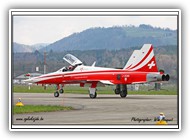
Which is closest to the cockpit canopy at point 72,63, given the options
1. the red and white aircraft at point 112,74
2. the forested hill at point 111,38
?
the red and white aircraft at point 112,74

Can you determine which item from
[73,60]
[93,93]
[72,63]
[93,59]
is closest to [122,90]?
[93,93]

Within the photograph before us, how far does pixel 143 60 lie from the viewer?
109ft

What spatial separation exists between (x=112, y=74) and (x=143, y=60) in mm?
Result: 3617

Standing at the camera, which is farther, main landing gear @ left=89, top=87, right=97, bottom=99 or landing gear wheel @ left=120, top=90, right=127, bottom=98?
landing gear wheel @ left=120, top=90, right=127, bottom=98

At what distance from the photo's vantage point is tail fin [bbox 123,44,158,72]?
104ft

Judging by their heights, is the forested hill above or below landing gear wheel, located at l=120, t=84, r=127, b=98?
above

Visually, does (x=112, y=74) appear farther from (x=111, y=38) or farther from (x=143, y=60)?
(x=111, y=38)

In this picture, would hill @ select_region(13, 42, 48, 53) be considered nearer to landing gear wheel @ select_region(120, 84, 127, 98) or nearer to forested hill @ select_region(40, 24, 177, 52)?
forested hill @ select_region(40, 24, 177, 52)

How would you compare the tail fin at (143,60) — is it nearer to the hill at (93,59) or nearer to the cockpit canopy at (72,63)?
the hill at (93,59)

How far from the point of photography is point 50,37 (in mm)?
22094

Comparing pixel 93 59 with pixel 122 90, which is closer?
pixel 122 90

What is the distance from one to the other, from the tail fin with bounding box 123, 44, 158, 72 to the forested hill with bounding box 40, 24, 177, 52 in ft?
1.34

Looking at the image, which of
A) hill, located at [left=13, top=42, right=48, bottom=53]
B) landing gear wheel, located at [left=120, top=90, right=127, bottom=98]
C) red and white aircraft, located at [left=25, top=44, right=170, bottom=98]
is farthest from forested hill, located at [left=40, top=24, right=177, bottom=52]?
landing gear wheel, located at [left=120, top=90, right=127, bottom=98]

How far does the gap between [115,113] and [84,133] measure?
5.14 meters
